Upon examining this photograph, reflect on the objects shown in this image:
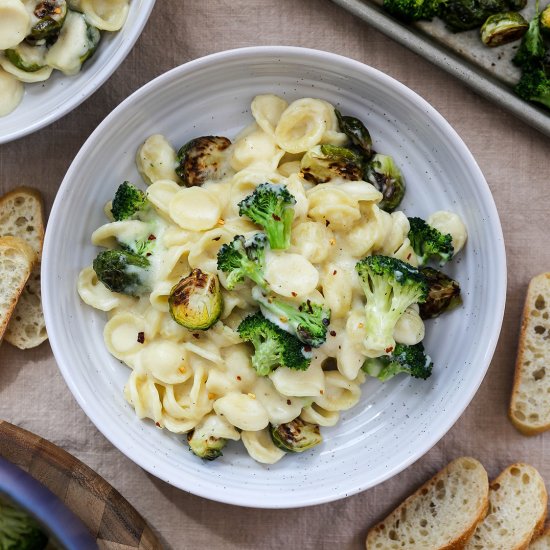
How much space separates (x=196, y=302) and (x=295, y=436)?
696 mm

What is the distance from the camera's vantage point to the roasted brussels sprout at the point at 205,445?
3.06 metres

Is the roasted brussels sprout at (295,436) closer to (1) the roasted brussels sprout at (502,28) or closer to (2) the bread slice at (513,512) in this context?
(2) the bread slice at (513,512)

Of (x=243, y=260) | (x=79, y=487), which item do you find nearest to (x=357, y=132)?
(x=243, y=260)

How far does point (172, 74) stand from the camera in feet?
9.91

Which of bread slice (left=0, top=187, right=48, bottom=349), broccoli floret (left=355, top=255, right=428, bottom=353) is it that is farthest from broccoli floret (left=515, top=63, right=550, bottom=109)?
bread slice (left=0, top=187, right=48, bottom=349)

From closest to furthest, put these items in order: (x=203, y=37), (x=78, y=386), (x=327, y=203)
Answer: (x=327, y=203) → (x=78, y=386) → (x=203, y=37)

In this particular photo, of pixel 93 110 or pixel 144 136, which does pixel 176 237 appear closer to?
pixel 144 136

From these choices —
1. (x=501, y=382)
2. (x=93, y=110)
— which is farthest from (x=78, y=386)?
(x=501, y=382)

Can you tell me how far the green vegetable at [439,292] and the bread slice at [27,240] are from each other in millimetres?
1759

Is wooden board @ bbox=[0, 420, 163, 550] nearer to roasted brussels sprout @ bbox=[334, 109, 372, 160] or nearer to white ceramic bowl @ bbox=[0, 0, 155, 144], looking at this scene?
white ceramic bowl @ bbox=[0, 0, 155, 144]

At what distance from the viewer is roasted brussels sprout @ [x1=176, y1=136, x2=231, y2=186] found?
3100 mm

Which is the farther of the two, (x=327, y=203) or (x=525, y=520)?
(x=525, y=520)

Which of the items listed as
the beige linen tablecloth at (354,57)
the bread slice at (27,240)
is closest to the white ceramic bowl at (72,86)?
the beige linen tablecloth at (354,57)

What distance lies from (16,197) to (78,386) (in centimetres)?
97
